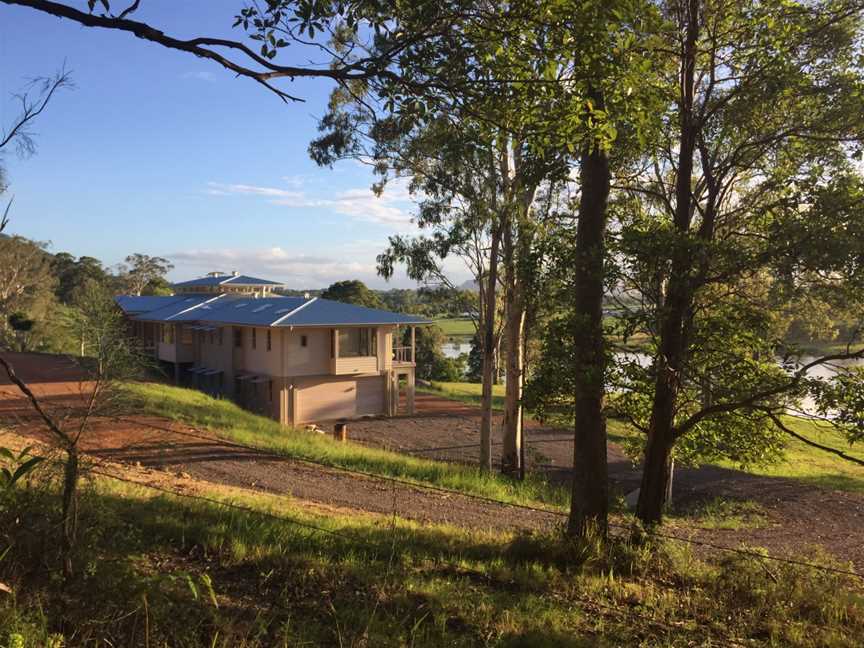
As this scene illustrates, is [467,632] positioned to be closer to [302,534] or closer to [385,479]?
[302,534]

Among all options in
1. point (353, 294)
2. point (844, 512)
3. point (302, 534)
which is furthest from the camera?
point (353, 294)

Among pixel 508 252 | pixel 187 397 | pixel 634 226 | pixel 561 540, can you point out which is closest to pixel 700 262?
pixel 634 226

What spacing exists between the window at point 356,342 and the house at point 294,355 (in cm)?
Answer: 4

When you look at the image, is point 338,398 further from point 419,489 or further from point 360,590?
point 360,590

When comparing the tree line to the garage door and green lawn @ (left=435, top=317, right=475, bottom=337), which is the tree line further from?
the garage door

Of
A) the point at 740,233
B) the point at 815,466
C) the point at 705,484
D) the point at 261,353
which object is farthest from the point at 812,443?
the point at 261,353

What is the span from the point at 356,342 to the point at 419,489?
1482cm

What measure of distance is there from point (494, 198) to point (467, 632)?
15051 mm

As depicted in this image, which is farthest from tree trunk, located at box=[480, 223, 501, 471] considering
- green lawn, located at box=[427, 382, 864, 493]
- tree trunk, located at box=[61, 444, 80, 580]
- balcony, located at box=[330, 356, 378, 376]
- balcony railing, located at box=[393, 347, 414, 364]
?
tree trunk, located at box=[61, 444, 80, 580]

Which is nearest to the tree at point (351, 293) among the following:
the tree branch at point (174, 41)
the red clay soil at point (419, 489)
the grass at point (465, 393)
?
the grass at point (465, 393)

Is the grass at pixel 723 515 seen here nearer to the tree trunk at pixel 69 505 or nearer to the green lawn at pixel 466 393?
the tree trunk at pixel 69 505

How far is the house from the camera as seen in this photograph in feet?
85.3

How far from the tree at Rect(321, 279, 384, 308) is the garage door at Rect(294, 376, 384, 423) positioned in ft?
68.0

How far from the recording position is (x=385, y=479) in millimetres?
13438
